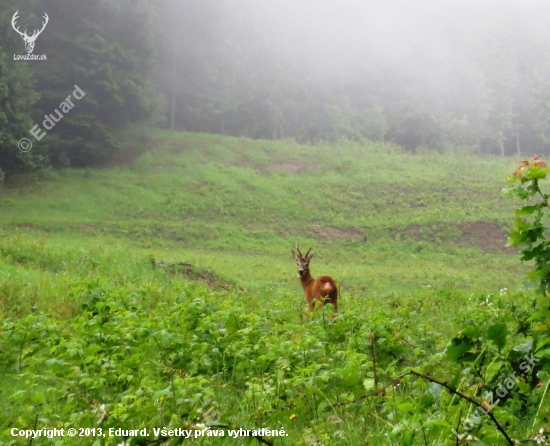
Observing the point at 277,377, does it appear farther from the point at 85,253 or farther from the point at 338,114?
the point at 338,114

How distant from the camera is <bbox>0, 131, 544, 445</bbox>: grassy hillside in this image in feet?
12.0

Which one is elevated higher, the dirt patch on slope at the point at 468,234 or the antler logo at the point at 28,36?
the antler logo at the point at 28,36

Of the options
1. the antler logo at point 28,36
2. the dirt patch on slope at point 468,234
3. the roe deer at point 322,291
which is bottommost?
the roe deer at point 322,291

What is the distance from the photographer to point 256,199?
27203 millimetres

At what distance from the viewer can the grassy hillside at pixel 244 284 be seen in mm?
3646

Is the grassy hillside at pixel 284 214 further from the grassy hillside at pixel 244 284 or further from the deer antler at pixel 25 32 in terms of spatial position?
the deer antler at pixel 25 32

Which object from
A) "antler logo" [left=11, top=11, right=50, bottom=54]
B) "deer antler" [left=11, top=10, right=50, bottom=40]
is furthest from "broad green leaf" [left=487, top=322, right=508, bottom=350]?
"antler logo" [left=11, top=11, right=50, bottom=54]

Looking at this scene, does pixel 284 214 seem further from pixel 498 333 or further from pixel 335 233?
pixel 498 333

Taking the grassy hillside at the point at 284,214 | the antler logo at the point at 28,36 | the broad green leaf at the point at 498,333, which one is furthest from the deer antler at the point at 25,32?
the broad green leaf at the point at 498,333

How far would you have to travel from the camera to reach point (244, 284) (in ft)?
46.1

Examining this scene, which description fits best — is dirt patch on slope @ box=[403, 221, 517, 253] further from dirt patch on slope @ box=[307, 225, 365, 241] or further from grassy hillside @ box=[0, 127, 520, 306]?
dirt patch on slope @ box=[307, 225, 365, 241]

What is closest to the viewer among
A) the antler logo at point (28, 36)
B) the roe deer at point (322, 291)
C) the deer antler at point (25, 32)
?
the roe deer at point (322, 291)

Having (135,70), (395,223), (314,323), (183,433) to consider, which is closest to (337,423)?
(183,433)

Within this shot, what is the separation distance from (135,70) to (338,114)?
78.4ft
